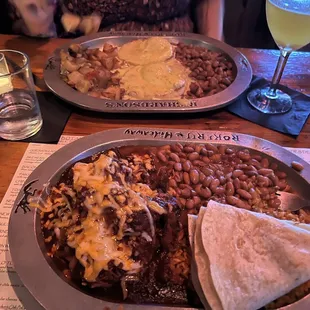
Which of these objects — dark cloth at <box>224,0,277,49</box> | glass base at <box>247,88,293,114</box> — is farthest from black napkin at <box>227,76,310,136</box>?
dark cloth at <box>224,0,277,49</box>

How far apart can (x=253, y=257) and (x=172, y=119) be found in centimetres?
73

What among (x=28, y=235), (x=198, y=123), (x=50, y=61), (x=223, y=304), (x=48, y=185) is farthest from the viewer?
(x=50, y=61)

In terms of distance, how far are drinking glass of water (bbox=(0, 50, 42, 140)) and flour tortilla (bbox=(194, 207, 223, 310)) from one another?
0.75 metres

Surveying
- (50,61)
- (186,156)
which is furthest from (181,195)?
(50,61)

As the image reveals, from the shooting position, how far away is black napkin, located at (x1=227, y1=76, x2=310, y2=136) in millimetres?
1455

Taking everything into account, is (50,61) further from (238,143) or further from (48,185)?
(238,143)

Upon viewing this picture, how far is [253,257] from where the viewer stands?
2.81 feet

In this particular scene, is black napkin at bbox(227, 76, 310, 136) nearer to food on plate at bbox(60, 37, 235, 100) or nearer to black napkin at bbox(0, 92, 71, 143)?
food on plate at bbox(60, 37, 235, 100)

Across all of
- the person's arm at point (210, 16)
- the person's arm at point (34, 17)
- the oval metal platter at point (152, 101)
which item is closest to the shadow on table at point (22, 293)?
the oval metal platter at point (152, 101)

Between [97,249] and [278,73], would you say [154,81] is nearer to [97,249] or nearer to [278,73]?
[278,73]

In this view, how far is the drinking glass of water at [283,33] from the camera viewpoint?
1307 millimetres

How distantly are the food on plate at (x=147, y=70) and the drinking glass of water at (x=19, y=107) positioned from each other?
0.19 m

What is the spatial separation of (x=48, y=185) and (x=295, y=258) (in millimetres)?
655

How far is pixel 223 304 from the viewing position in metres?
0.80
